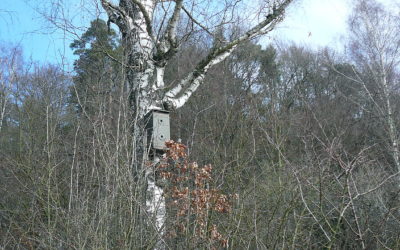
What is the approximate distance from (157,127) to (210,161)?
1780 mm

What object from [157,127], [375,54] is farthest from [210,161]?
[375,54]

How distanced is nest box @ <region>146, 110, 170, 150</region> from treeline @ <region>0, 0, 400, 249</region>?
0.91ft

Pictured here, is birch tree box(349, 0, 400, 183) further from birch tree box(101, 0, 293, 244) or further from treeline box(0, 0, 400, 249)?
birch tree box(101, 0, 293, 244)

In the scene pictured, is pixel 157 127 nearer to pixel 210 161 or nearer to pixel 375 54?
pixel 210 161

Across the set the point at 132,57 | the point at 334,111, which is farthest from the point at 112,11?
the point at 334,111

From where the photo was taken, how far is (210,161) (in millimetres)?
6426

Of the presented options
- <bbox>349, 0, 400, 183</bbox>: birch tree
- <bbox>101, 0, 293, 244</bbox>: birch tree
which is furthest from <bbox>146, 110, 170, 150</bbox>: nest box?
<bbox>349, 0, 400, 183</bbox>: birch tree

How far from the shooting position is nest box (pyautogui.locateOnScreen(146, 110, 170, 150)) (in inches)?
192

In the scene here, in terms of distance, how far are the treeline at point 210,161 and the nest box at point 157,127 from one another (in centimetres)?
28

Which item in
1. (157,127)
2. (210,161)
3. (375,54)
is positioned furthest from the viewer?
(375,54)

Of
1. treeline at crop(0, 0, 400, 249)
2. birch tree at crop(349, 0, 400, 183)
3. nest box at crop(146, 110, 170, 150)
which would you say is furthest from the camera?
birch tree at crop(349, 0, 400, 183)

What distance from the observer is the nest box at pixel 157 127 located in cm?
488

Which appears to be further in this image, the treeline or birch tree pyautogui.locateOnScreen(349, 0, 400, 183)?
birch tree pyautogui.locateOnScreen(349, 0, 400, 183)

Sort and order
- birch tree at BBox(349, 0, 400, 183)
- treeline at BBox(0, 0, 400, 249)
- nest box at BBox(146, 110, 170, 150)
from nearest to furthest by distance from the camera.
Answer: treeline at BBox(0, 0, 400, 249) < nest box at BBox(146, 110, 170, 150) < birch tree at BBox(349, 0, 400, 183)
